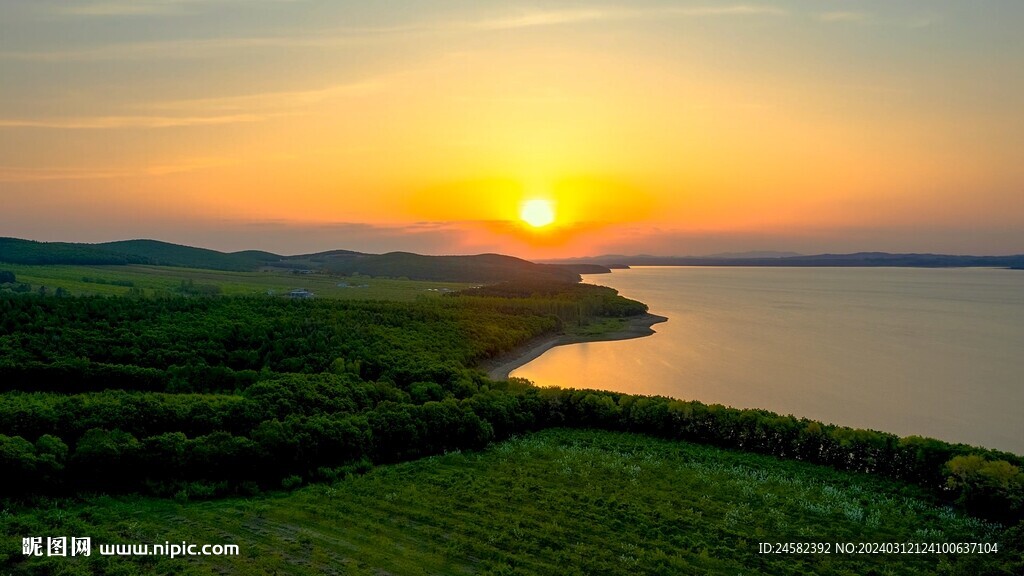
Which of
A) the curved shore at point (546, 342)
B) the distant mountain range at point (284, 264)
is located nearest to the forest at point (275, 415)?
A: the curved shore at point (546, 342)

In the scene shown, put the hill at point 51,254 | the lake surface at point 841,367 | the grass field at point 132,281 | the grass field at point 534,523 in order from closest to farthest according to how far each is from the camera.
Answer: the grass field at point 534,523 → the lake surface at point 841,367 → the grass field at point 132,281 → the hill at point 51,254

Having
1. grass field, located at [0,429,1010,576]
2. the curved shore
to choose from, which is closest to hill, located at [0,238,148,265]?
the curved shore

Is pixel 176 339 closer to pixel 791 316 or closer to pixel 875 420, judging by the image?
pixel 875 420

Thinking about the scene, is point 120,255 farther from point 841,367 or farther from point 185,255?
point 841,367

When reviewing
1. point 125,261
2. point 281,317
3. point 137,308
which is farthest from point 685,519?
point 125,261

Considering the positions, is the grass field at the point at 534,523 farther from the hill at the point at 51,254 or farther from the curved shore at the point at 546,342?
the hill at the point at 51,254
